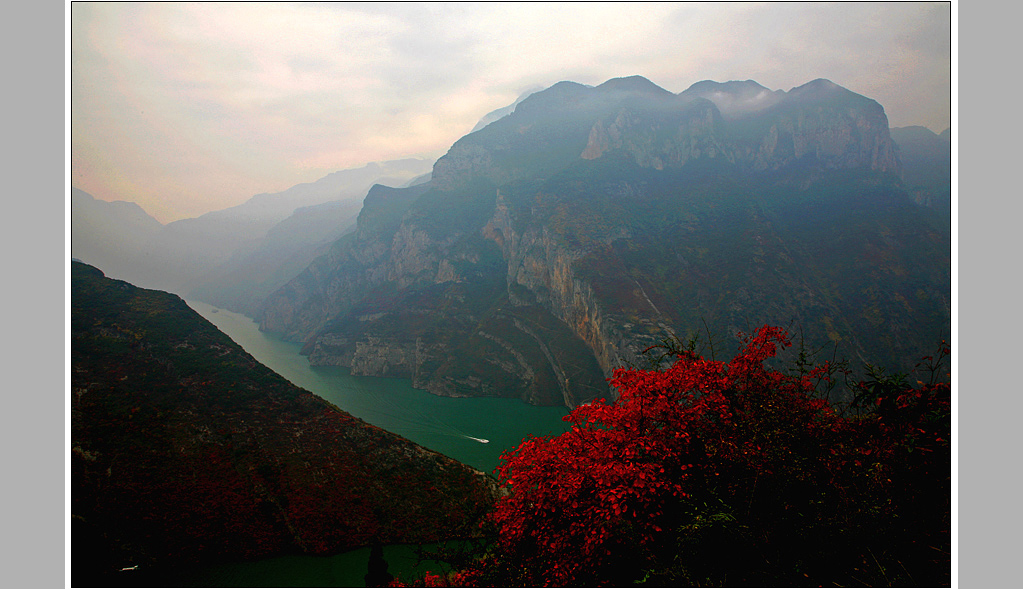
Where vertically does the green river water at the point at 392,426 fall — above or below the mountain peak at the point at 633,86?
below

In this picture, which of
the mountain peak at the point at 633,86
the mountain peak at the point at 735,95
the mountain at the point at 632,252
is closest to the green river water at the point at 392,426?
the mountain at the point at 632,252

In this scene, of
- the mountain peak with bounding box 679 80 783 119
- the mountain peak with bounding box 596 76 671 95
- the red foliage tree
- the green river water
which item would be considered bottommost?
the green river water

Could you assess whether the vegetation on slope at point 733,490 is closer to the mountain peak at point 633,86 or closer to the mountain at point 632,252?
the mountain at point 632,252

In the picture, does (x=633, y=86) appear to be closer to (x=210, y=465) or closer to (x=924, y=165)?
(x=924, y=165)

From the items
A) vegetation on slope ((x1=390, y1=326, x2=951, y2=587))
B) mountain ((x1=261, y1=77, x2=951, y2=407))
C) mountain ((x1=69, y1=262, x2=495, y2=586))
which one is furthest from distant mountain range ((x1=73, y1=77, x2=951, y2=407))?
vegetation on slope ((x1=390, y1=326, x2=951, y2=587))

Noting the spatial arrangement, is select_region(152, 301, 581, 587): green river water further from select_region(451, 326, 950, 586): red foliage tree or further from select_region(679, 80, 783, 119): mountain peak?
select_region(679, 80, 783, 119): mountain peak

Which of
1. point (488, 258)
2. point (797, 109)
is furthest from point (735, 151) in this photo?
point (488, 258)

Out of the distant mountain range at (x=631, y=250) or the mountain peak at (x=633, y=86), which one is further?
the mountain peak at (x=633, y=86)
